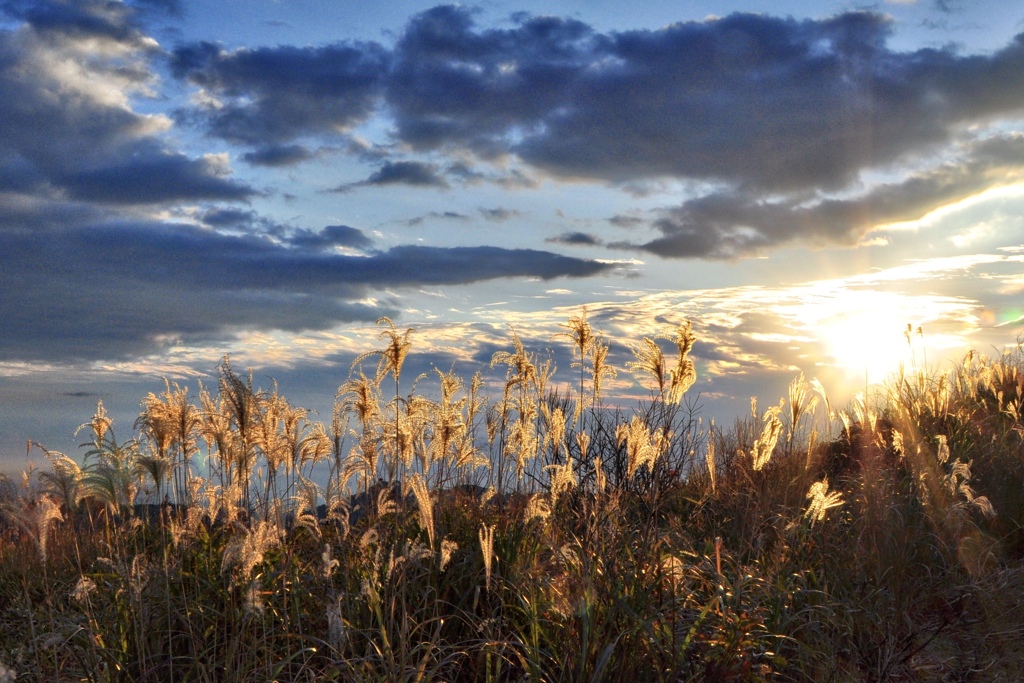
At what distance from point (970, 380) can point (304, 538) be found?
492 inches

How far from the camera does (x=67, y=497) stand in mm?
5902

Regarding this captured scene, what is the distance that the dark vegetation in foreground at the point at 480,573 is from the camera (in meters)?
4.40

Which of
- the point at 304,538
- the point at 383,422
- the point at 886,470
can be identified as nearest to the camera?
the point at 383,422

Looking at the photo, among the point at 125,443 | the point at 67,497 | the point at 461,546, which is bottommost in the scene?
the point at 461,546

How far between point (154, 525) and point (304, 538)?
2703 mm

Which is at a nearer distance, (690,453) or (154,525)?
(154,525)

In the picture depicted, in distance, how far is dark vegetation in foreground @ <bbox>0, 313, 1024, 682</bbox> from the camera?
4398 mm

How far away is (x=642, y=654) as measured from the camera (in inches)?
171

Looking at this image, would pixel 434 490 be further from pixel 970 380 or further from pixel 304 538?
pixel 970 380

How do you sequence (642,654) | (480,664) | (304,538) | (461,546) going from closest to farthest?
(642,654), (480,664), (461,546), (304,538)

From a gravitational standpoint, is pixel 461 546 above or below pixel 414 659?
above

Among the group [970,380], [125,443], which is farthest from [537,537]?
[970,380]

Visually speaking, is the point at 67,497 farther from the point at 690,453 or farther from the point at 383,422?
the point at 690,453

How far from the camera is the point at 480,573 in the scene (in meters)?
5.11
